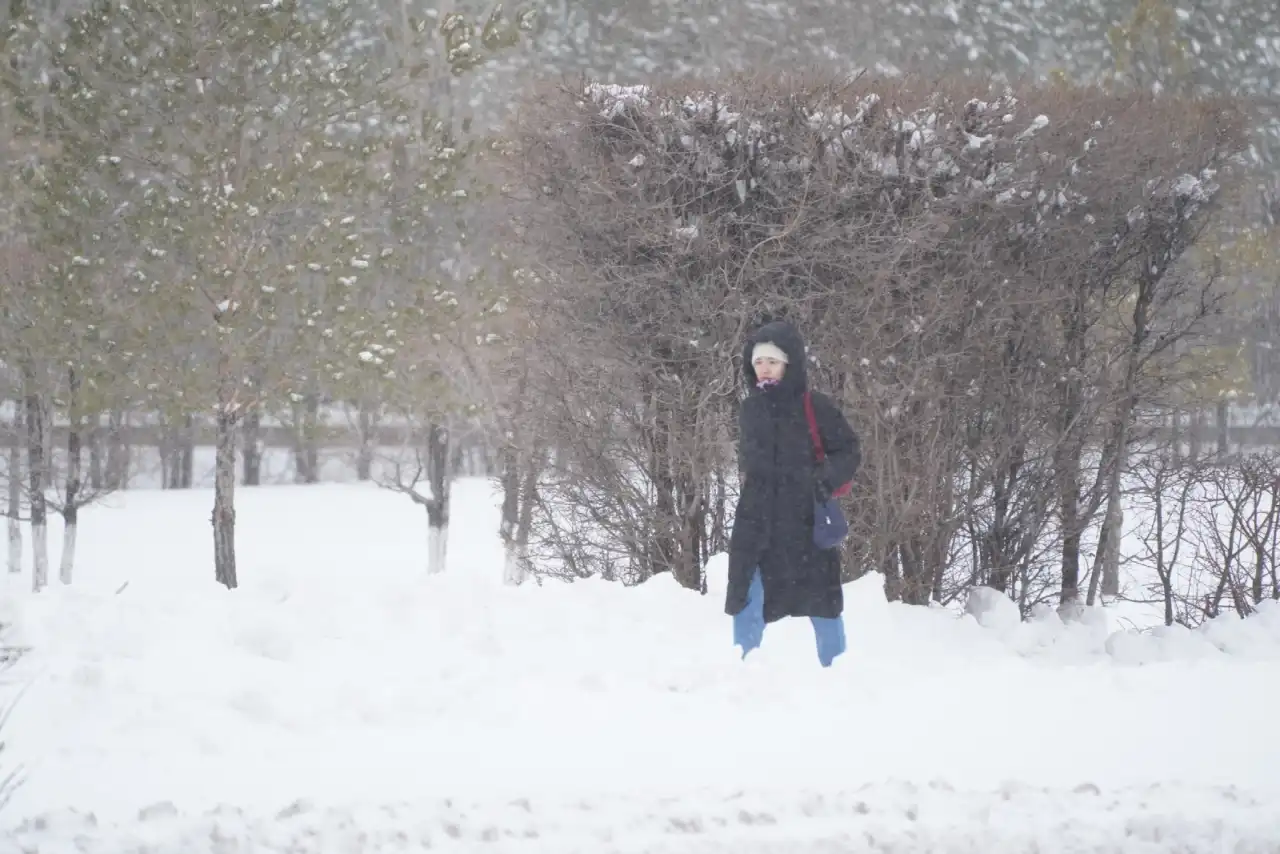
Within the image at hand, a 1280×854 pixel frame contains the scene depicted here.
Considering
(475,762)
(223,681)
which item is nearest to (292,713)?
(223,681)

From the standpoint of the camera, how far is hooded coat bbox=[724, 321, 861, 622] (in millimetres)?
5906

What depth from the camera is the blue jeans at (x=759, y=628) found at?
19.5 feet

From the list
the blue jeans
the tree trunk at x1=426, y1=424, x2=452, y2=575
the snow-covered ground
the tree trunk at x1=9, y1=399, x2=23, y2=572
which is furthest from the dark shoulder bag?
the tree trunk at x1=9, y1=399, x2=23, y2=572

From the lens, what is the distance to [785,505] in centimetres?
593

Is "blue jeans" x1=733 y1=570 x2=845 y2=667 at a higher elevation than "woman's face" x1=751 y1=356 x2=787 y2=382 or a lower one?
lower

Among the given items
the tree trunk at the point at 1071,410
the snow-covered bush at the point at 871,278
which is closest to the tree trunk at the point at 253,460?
the snow-covered bush at the point at 871,278

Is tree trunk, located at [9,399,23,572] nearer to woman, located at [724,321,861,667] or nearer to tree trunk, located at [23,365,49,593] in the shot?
tree trunk, located at [23,365,49,593]

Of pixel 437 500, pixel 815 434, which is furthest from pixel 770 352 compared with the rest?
pixel 437 500

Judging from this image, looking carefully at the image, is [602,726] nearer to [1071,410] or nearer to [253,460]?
[1071,410]

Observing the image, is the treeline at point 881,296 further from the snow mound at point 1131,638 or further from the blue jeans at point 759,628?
the blue jeans at point 759,628

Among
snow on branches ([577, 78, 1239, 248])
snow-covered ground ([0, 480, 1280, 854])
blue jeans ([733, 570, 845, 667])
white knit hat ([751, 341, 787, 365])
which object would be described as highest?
snow on branches ([577, 78, 1239, 248])

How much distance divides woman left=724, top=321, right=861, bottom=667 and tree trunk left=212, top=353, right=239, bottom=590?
7.76 metres

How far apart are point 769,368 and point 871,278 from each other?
1.36m

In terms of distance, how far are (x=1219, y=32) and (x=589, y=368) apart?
76.1 feet
